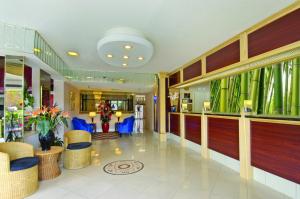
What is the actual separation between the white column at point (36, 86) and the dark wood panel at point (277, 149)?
507 centimetres

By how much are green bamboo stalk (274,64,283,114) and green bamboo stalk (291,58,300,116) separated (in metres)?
0.24

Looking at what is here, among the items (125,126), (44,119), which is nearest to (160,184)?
(44,119)

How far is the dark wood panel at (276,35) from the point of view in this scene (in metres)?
2.54

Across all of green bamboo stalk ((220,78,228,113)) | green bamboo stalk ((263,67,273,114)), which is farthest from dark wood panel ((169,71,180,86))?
green bamboo stalk ((263,67,273,114))

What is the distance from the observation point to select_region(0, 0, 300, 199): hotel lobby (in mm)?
2578

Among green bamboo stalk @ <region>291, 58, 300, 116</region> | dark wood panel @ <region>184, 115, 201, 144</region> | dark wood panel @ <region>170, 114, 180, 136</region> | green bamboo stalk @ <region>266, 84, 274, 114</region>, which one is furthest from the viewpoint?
dark wood panel @ <region>170, 114, 180, 136</region>

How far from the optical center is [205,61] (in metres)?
4.79

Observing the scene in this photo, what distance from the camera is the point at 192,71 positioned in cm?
558

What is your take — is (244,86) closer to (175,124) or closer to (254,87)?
(254,87)

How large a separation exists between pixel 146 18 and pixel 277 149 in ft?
9.95

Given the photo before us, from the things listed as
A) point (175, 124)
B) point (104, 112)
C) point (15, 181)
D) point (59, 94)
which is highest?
point (59, 94)

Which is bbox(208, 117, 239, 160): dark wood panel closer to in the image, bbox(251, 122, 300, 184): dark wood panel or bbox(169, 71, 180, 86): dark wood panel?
bbox(251, 122, 300, 184): dark wood panel

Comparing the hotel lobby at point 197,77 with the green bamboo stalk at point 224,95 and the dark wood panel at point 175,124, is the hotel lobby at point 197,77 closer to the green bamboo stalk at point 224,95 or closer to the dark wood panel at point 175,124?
the green bamboo stalk at point 224,95

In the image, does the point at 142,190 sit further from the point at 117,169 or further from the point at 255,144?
the point at 255,144
